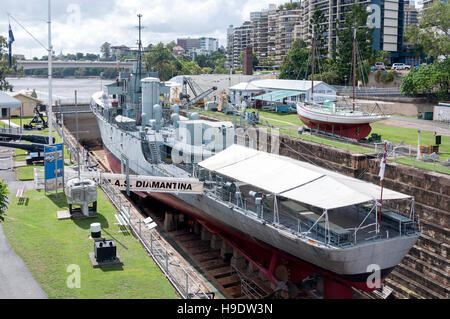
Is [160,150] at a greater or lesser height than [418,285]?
greater

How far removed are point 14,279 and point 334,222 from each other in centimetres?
1207

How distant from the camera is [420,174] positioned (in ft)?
79.4

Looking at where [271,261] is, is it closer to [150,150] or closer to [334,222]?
[334,222]

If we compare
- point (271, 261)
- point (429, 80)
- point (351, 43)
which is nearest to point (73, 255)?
point (271, 261)

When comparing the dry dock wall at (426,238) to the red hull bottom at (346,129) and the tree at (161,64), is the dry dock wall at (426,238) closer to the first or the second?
the red hull bottom at (346,129)

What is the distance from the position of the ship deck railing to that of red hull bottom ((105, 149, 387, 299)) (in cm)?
135

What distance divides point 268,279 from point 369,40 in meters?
55.8

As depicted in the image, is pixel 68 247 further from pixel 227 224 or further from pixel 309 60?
pixel 309 60

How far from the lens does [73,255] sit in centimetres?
1742

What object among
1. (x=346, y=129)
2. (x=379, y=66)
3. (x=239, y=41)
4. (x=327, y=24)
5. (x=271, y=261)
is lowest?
(x=271, y=261)

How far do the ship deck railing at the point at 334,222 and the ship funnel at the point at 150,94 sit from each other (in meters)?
14.8

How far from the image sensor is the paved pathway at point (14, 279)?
556 inches

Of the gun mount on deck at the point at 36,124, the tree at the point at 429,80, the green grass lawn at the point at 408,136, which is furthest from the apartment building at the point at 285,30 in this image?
the green grass lawn at the point at 408,136
